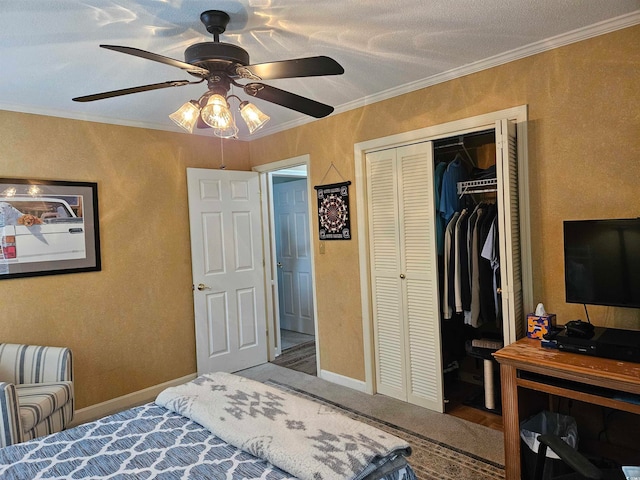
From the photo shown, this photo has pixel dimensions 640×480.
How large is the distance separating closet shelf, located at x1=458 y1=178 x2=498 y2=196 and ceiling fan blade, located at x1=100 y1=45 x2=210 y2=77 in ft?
6.99

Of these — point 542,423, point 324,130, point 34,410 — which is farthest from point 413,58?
point 34,410

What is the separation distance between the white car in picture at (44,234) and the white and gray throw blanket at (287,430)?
1774 millimetres

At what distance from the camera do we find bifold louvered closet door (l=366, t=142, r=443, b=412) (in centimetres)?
311

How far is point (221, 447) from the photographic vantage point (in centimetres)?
168

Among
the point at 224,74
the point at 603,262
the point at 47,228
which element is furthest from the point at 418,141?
the point at 47,228

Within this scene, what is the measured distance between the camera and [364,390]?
11.7 feet

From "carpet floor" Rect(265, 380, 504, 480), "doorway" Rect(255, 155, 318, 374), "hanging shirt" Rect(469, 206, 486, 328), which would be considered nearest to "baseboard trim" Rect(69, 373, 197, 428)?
"doorway" Rect(255, 155, 318, 374)

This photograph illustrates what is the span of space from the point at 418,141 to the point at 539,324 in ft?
4.92

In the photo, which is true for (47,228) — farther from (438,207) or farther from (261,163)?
(438,207)

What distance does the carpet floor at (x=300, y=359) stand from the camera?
4293 millimetres

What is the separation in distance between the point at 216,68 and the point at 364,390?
2.82 metres

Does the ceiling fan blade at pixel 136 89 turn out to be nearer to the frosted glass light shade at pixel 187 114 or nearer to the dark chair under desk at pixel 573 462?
the frosted glass light shade at pixel 187 114

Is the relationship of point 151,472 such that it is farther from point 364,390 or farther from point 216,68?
point 364,390

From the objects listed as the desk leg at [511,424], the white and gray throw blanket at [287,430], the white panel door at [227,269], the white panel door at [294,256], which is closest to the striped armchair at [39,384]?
the white and gray throw blanket at [287,430]
